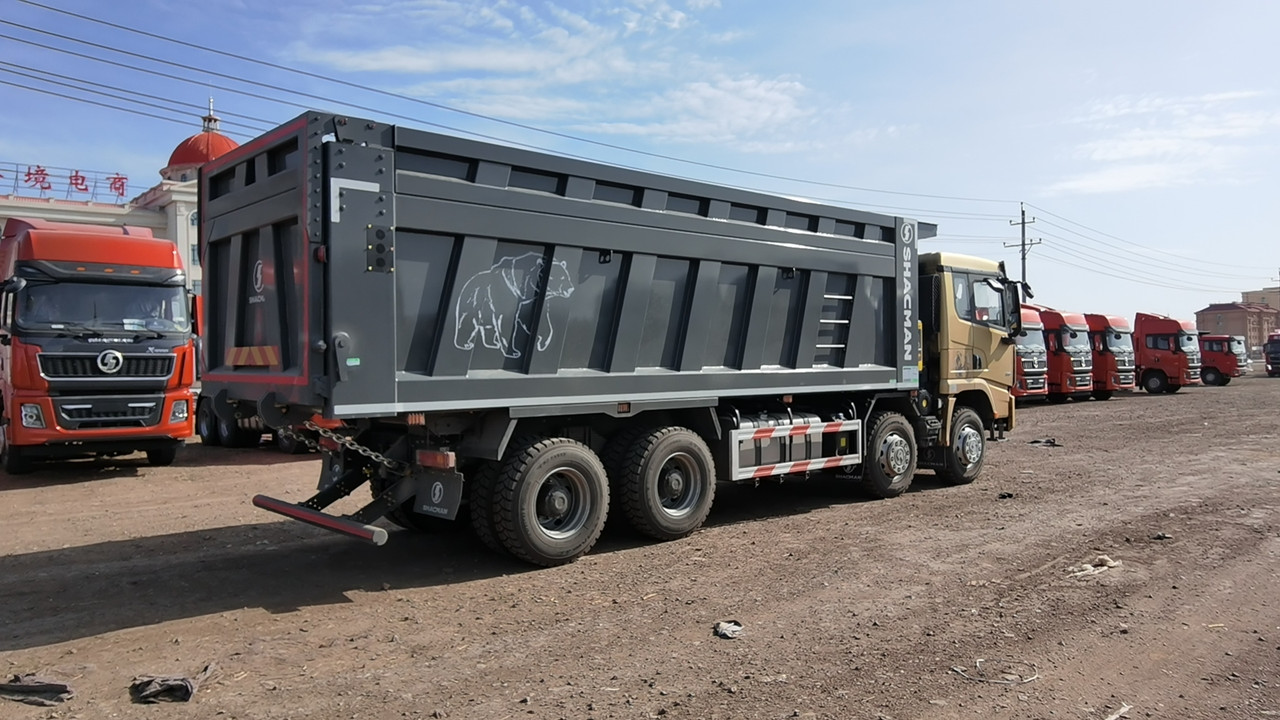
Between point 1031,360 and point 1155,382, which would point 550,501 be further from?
point 1155,382

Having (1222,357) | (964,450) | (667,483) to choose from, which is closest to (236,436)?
(667,483)

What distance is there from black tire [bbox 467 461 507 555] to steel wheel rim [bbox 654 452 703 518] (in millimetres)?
1591

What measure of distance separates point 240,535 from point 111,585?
1.77m

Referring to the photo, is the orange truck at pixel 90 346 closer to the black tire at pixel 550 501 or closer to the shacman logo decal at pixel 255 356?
the shacman logo decal at pixel 255 356

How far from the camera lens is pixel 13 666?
4777 millimetres

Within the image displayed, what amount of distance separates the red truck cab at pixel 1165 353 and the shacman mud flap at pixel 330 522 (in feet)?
120

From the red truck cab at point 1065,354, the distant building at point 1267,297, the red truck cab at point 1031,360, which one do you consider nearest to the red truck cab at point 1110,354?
the red truck cab at point 1065,354

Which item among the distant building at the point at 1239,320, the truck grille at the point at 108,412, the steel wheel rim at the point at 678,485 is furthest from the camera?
the distant building at the point at 1239,320

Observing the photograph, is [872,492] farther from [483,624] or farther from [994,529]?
[483,624]

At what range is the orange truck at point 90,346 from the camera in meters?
11.5


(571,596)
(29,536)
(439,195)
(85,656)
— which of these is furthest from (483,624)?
(29,536)

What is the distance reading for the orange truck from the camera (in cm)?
1152

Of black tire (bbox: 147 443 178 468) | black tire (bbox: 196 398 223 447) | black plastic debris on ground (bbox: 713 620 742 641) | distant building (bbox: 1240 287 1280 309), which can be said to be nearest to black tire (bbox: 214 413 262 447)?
black tire (bbox: 196 398 223 447)

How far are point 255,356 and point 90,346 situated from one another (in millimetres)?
6799
